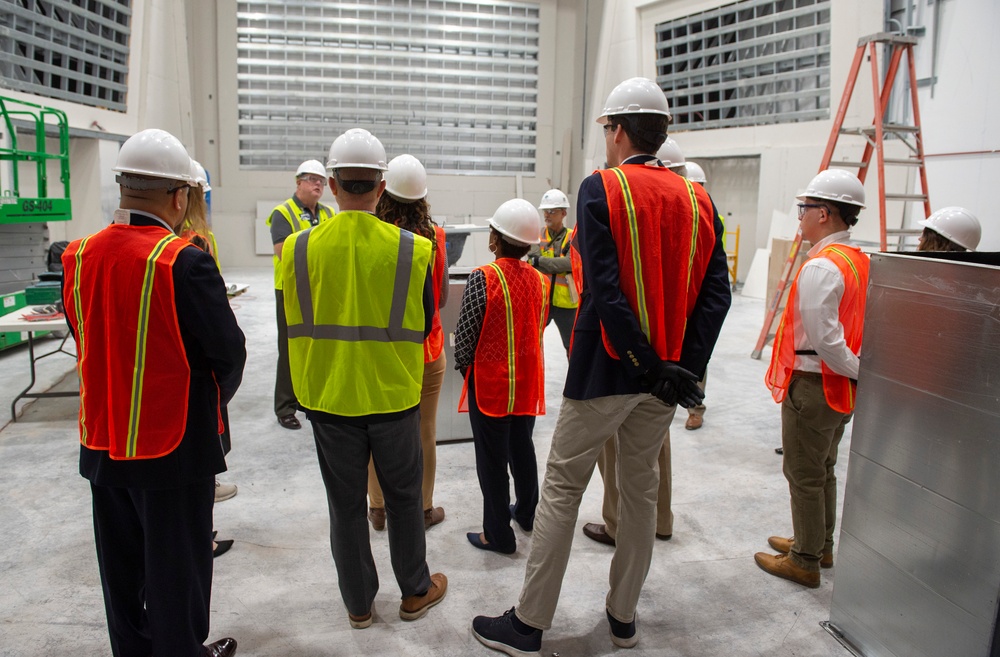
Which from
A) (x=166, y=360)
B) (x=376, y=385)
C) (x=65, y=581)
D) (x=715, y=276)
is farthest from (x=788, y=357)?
(x=65, y=581)

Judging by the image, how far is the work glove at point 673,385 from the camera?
78.8 inches

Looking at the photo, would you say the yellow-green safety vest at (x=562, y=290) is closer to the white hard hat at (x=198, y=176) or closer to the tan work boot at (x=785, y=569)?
the tan work boot at (x=785, y=569)

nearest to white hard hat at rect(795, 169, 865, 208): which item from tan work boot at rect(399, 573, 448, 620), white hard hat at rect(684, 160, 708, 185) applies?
white hard hat at rect(684, 160, 708, 185)

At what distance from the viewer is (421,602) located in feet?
8.13

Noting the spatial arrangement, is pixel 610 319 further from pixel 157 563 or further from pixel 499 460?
pixel 157 563

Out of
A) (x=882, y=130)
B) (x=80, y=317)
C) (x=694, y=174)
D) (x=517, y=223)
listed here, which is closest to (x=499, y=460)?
(x=517, y=223)

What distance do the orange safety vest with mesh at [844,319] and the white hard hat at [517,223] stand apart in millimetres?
1030

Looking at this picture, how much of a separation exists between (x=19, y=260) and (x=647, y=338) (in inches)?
256

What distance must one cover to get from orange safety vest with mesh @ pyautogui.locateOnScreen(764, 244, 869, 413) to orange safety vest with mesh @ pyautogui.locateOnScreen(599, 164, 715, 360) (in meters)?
0.75

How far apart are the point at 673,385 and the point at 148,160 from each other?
157cm

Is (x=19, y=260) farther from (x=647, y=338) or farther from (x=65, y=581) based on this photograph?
(x=647, y=338)

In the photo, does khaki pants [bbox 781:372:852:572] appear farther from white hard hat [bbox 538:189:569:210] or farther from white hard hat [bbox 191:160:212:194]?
white hard hat [bbox 538:189:569:210]

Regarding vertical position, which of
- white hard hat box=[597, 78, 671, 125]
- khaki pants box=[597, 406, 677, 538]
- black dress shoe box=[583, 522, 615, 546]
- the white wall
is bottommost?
black dress shoe box=[583, 522, 615, 546]

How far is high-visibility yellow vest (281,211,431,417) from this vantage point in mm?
2074
